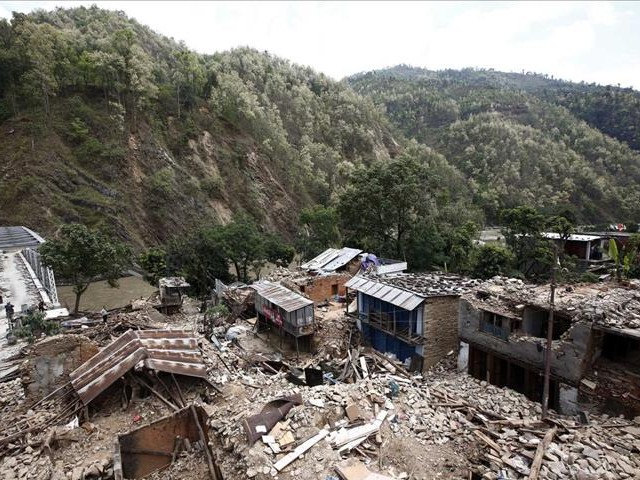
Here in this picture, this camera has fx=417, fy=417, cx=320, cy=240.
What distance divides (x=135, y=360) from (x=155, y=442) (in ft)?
7.32

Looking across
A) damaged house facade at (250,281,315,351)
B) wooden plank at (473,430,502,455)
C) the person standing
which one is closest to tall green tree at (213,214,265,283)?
damaged house facade at (250,281,315,351)

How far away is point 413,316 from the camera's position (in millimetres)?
16219

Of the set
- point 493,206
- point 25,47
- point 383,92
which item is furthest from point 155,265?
point 383,92

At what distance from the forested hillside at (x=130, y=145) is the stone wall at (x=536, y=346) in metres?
31.3

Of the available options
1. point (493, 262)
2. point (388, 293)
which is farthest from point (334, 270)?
point (493, 262)

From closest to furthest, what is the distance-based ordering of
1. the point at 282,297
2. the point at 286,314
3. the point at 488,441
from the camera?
1. the point at 488,441
2. the point at 286,314
3. the point at 282,297

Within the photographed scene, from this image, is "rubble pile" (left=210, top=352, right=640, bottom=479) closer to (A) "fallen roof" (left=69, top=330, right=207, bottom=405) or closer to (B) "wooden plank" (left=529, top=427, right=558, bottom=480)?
(B) "wooden plank" (left=529, top=427, right=558, bottom=480)

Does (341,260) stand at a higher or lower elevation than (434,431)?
higher

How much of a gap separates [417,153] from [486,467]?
236 feet

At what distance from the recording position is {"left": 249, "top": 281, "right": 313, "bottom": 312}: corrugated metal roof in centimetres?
1852

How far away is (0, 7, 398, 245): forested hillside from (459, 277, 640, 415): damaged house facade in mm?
31760

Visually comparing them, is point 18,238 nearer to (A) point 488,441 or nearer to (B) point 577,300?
(A) point 488,441

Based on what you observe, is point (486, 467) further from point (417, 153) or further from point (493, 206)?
point (417, 153)

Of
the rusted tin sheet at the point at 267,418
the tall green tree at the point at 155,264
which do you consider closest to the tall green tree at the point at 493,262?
the rusted tin sheet at the point at 267,418
